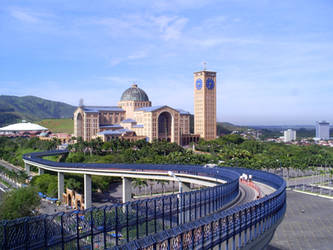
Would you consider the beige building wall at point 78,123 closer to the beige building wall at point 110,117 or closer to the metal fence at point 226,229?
the beige building wall at point 110,117

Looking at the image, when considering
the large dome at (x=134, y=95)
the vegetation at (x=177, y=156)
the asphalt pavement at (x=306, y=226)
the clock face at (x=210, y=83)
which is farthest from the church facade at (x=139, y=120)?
the asphalt pavement at (x=306, y=226)

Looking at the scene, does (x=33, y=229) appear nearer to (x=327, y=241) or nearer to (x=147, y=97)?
(x=327, y=241)

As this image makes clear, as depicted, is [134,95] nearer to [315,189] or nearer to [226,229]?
[315,189]

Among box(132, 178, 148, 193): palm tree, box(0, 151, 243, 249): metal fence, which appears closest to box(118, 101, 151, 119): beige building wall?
box(132, 178, 148, 193): palm tree

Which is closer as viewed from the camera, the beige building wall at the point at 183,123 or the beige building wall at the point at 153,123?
the beige building wall at the point at 153,123

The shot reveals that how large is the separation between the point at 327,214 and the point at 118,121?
93216mm

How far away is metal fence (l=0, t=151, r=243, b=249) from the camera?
1888 cm

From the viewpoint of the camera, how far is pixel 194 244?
731 inches

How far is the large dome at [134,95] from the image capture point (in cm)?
13250

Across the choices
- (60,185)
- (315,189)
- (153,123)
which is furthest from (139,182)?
(153,123)

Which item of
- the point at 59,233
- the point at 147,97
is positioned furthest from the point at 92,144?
the point at 59,233

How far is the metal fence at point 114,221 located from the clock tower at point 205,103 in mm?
97314

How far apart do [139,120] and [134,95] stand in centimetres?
1267

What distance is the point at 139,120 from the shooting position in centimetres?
12494
